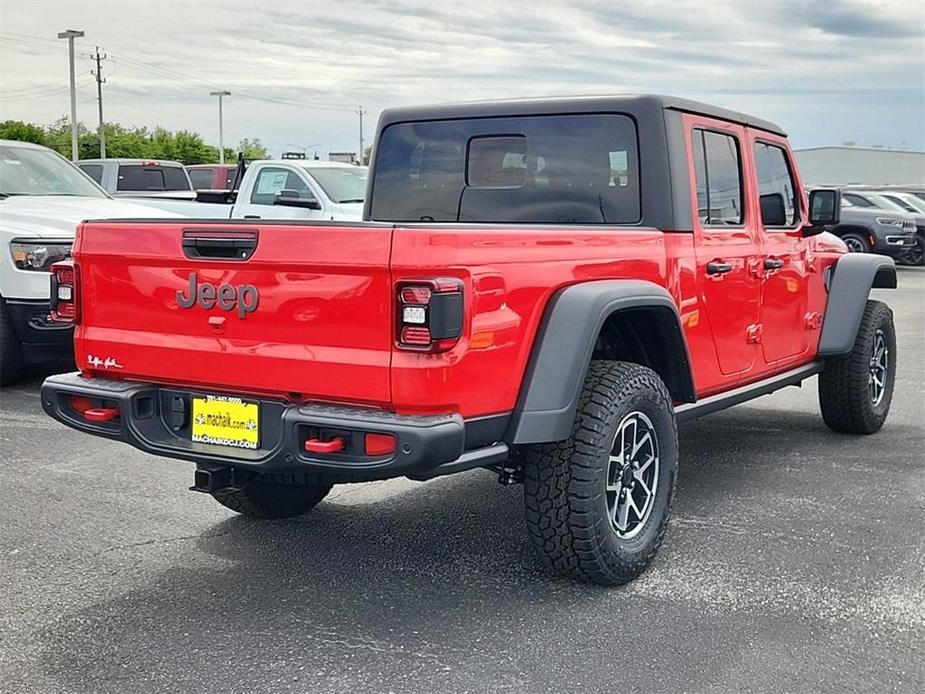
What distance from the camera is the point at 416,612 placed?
384 cm

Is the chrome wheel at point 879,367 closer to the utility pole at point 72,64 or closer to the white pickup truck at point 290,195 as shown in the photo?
the white pickup truck at point 290,195

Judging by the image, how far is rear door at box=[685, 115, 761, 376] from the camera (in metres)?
4.88

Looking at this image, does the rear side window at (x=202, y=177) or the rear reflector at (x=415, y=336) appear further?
the rear side window at (x=202, y=177)

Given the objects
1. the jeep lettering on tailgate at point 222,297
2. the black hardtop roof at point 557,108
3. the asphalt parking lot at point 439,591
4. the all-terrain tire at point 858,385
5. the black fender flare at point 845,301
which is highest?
the black hardtop roof at point 557,108

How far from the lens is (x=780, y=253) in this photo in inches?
222

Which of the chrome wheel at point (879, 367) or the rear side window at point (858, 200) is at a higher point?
the rear side window at point (858, 200)

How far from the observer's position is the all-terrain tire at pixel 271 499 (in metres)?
4.73

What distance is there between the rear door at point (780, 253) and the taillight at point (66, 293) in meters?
3.22

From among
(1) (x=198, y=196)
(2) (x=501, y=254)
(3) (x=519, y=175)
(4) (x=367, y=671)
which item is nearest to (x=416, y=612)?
(4) (x=367, y=671)

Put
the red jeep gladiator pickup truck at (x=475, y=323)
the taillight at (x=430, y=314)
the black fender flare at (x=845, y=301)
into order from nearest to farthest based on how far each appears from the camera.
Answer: the taillight at (x=430, y=314) → the red jeep gladiator pickup truck at (x=475, y=323) → the black fender flare at (x=845, y=301)

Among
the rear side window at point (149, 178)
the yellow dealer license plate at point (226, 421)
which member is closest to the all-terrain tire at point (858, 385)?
the yellow dealer license plate at point (226, 421)

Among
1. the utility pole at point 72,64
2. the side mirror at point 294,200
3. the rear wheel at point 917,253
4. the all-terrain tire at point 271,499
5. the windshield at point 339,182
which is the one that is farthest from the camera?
the utility pole at point 72,64

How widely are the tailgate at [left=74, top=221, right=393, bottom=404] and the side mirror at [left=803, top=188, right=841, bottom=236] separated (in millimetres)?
3410

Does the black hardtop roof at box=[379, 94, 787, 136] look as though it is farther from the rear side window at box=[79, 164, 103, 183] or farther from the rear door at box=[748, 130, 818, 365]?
the rear side window at box=[79, 164, 103, 183]
